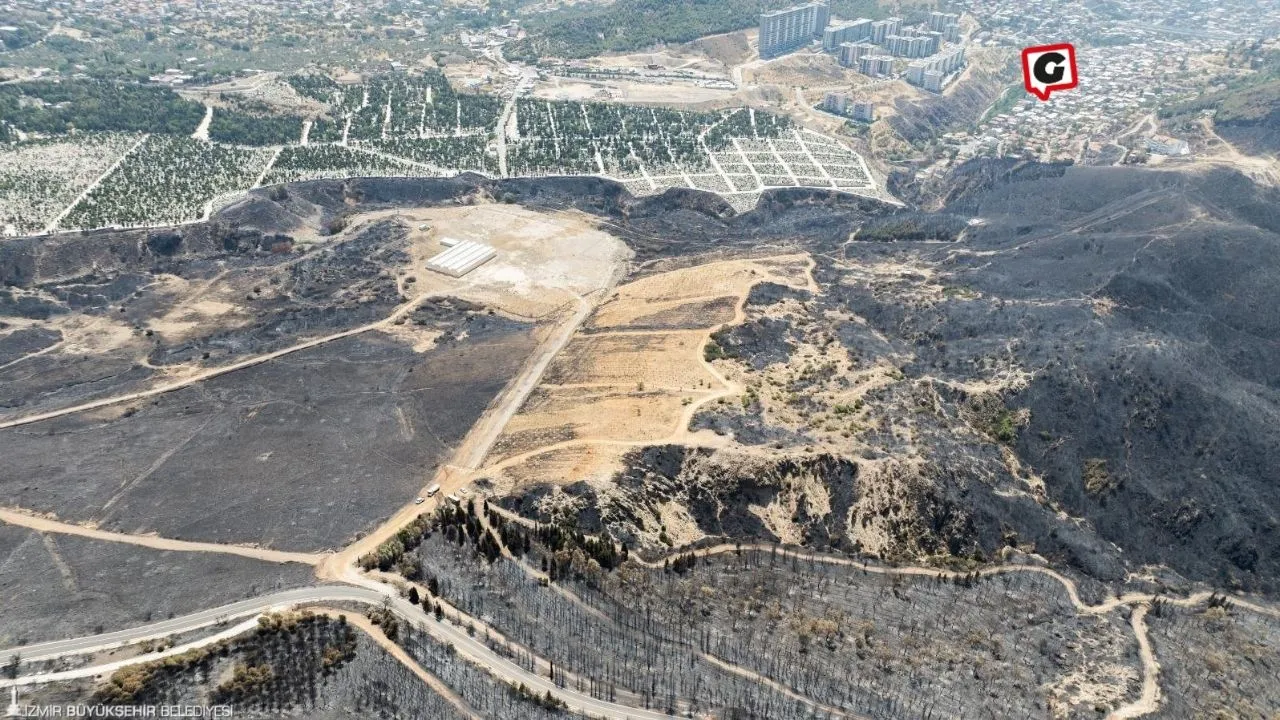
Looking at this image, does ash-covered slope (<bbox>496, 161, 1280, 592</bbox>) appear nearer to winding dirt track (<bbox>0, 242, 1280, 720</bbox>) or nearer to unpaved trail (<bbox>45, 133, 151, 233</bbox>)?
winding dirt track (<bbox>0, 242, 1280, 720</bbox>)

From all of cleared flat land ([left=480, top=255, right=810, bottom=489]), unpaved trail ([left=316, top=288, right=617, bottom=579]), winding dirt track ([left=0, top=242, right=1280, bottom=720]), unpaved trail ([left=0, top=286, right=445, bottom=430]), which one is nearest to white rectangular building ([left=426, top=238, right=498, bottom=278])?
unpaved trail ([left=0, top=286, right=445, bottom=430])

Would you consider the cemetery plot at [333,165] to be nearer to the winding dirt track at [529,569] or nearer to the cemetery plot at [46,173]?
the cemetery plot at [46,173]

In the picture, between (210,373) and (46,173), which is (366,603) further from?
(46,173)

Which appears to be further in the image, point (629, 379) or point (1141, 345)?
point (629, 379)

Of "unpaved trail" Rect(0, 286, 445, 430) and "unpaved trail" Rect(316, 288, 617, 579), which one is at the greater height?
"unpaved trail" Rect(0, 286, 445, 430)

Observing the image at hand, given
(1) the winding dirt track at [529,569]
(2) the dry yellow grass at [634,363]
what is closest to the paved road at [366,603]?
(1) the winding dirt track at [529,569]

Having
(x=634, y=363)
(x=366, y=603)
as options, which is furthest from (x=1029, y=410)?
(x=366, y=603)
